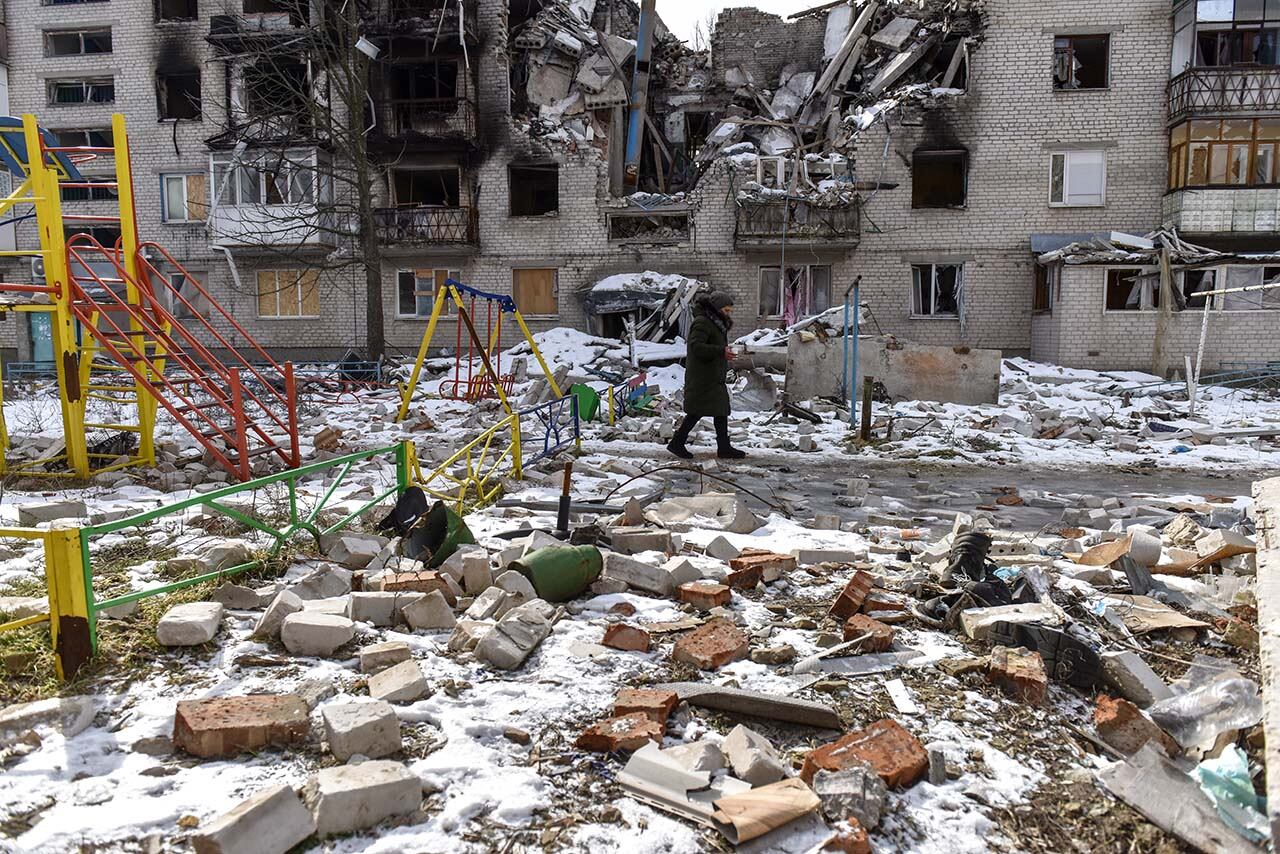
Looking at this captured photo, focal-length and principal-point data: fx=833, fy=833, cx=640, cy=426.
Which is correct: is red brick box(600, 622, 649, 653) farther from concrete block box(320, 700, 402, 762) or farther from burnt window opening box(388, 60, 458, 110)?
burnt window opening box(388, 60, 458, 110)

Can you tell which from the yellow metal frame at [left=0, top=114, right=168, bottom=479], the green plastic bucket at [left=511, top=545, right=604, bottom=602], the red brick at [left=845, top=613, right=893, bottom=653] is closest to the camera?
the red brick at [left=845, top=613, right=893, bottom=653]

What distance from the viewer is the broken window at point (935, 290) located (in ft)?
67.4

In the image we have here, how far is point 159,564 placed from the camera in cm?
452

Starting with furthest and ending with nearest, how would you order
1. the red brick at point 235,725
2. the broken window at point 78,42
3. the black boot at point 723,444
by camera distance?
the broken window at point 78,42, the black boot at point 723,444, the red brick at point 235,725

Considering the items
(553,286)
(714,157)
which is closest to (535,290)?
(553,286)

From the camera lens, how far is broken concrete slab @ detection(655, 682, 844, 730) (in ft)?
9.63

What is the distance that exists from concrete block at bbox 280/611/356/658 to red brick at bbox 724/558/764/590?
1.95m

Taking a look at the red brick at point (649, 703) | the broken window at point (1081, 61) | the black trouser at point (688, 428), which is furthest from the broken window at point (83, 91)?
the red brick at point (649, 703)

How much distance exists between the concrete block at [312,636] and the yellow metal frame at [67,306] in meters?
4.84

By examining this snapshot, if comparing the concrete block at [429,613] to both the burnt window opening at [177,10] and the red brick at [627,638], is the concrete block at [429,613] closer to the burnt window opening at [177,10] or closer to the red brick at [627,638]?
the red brick at [627,638]

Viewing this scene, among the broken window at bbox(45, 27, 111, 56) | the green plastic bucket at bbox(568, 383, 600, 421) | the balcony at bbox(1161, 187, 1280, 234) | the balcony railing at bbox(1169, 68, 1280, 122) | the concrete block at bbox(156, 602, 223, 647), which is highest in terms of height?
the broken window at bbox(45, 27, 111, 56)

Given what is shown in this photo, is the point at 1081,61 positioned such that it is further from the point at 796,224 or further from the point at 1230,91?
the point at 796,224

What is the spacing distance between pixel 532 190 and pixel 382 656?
70.9ft

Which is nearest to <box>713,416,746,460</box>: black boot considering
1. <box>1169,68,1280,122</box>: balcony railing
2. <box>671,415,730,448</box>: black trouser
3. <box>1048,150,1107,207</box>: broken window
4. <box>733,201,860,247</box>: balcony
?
<box>671,415,730,448</box>: black trouser
